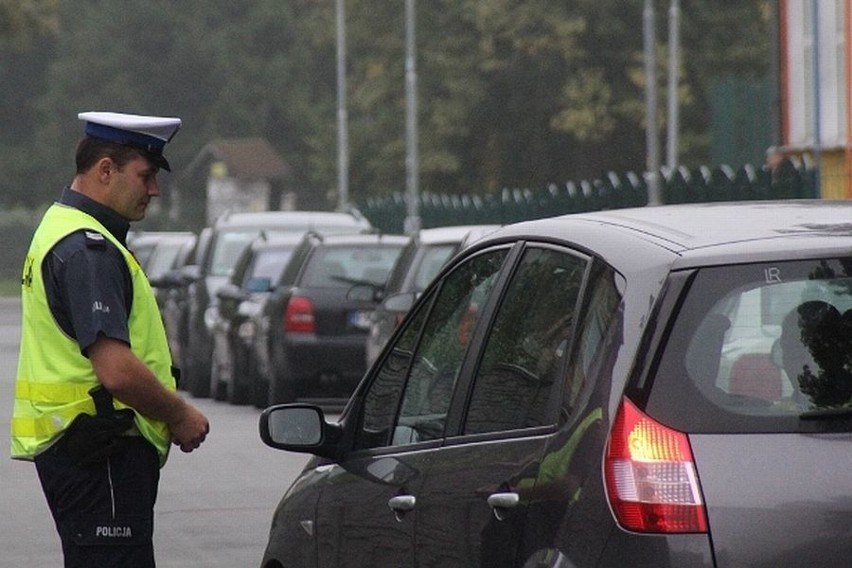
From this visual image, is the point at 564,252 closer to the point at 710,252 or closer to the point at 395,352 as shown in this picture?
the point at 710,252

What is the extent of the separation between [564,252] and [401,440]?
0.90 metres

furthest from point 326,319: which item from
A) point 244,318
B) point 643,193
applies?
point 643,193

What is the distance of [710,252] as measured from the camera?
4.61 meters

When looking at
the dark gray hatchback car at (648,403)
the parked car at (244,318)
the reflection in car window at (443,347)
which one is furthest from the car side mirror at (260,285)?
the dark gray hatchback car at (648,403)

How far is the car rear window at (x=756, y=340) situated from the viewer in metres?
4.50

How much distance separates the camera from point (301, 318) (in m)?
21.9

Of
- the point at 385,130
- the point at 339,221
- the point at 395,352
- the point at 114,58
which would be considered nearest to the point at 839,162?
the point at 339,221

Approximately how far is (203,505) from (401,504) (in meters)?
8.44

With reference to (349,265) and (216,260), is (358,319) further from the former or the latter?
(216,260)

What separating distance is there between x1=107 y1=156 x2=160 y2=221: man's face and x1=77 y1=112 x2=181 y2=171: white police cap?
39 millimetres

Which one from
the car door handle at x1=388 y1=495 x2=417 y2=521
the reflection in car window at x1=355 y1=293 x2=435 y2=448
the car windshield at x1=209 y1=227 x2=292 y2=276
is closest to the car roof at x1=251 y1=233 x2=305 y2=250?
the car windshield at x1=209 y1=227 x2=292 y2=276

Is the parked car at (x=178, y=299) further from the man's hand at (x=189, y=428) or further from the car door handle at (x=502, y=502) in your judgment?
the car door handle at (x=502, y=502)

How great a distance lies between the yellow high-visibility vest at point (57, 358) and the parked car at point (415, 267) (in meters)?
12.4

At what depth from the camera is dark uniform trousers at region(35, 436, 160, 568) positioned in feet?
20.0
